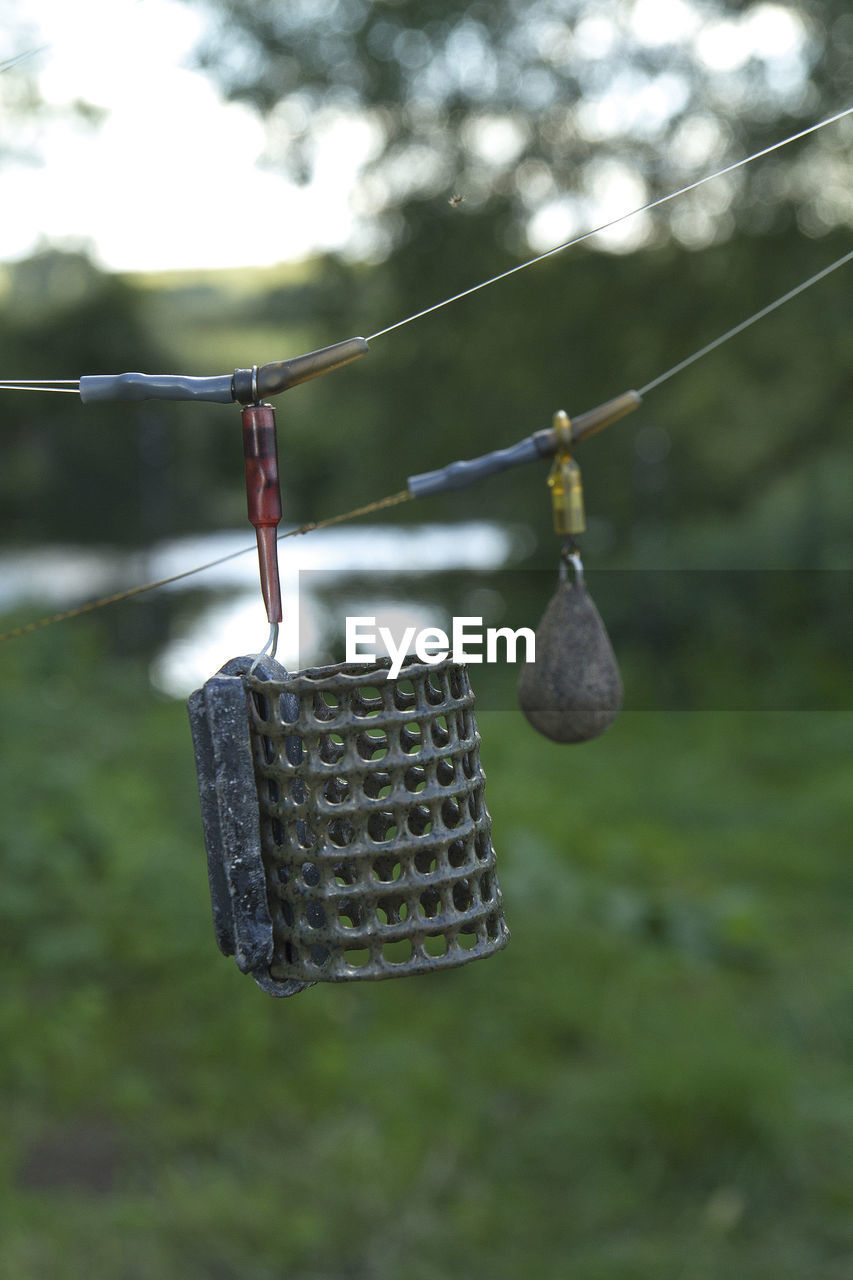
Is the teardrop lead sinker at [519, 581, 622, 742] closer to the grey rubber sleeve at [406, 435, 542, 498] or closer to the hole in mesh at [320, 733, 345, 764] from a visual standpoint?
the grey rubber sleeve at [406, 435, 542, 498]

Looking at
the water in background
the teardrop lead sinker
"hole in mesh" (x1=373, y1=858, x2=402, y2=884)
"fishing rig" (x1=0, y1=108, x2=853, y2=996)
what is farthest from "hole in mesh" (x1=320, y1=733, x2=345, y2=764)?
the water in background

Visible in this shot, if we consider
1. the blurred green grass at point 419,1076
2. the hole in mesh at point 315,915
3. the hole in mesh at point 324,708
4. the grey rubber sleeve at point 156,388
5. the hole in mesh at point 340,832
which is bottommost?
the blurred green grass at point 419,1076

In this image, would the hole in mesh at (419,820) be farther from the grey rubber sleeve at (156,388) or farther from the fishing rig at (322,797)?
the grey rubber sleeve at (156,388)

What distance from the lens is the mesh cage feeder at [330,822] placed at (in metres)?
1.24

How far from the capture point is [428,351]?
777 cm

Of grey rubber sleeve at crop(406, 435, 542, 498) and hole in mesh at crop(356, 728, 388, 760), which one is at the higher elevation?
grey rubber sleeve at crop(406, 435, 542, 498)

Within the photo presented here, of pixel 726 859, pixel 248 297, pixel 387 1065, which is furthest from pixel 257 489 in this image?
pixel 248 297

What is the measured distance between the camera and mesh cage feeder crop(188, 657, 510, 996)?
1236 mm

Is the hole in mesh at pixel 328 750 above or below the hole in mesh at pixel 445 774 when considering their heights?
above

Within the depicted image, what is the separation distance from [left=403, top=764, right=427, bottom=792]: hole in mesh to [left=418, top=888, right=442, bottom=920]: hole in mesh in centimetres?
10

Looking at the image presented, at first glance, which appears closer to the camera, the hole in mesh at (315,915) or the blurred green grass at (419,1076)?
the hole in mesh at (315,915)

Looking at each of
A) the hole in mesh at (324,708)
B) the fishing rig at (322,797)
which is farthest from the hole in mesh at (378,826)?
the hole in mesh at (324,708)

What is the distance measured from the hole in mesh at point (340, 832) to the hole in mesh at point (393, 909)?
0.07 meters

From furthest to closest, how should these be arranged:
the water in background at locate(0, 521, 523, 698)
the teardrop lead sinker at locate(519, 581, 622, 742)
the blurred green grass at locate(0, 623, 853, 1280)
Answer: the water in background at locate(0, 521, 523, 698), the blurred green grass at locate(0, 623, 853, 1280), the teardrop lead sinker at locate(519, 581, 622, 742)
